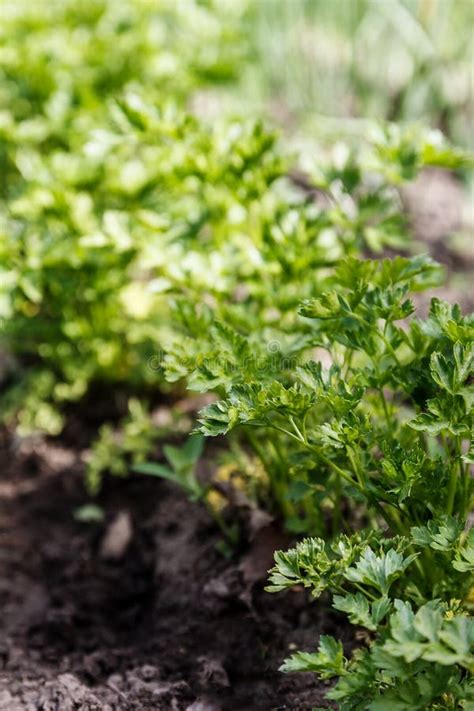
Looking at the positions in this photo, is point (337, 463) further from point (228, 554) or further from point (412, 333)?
point (228, 554)

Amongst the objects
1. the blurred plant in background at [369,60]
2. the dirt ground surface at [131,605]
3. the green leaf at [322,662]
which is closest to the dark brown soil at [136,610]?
the dirt ground surface at [131,605]

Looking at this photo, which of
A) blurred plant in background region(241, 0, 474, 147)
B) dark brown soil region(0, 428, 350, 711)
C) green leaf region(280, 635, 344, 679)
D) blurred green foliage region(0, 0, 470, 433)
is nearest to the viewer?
green leaf region(280, 635, 344, 679)

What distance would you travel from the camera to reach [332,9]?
3.62 m

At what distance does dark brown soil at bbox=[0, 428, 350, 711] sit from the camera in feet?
5.08

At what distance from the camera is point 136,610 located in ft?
6.47

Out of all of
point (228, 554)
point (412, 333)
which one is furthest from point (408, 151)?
point (228, 554)

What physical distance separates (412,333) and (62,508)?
1293 mm

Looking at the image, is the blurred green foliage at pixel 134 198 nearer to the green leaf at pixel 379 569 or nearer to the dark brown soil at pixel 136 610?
the dark brown soil at pixel 136 610

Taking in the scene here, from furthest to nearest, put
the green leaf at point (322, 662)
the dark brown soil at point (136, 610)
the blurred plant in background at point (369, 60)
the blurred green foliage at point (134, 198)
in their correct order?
the blurred plant in background at point (369, 60)
the blurred green foliage at point (134, 198)
the dark brown soil at point (136, 610)
the green leaf at point (322, 662)

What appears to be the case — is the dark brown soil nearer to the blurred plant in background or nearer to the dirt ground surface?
the dirt ground surface

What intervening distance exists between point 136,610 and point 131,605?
0.04 metres

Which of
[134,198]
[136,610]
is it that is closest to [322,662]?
[136,610]

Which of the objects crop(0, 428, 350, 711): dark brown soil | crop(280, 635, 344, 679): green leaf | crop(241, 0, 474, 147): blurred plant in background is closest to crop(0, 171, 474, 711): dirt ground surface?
crop(0, 428, 350, 711): dark brown soil

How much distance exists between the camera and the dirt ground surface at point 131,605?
1551mm
